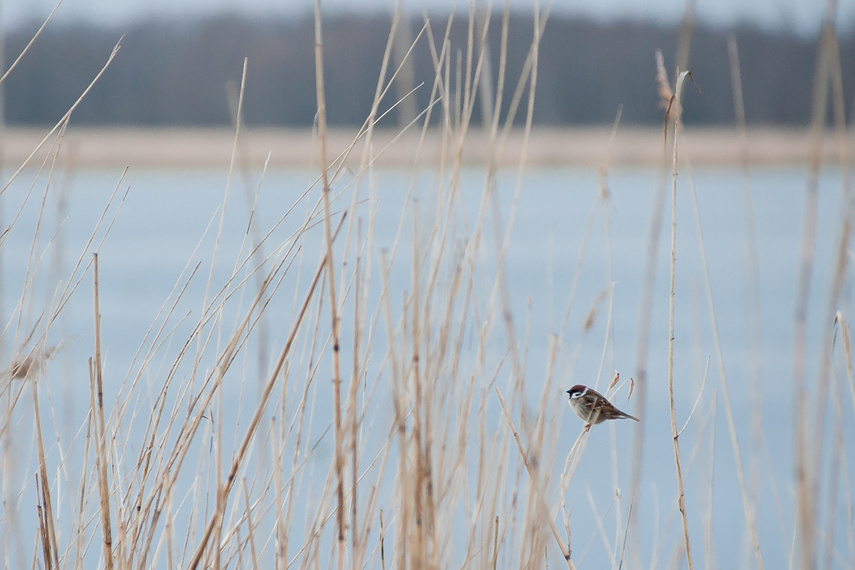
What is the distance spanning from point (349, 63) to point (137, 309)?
59.4 ft

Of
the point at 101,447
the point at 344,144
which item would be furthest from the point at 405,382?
the point at 344,144

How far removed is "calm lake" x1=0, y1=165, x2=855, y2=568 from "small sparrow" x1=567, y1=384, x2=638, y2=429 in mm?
35

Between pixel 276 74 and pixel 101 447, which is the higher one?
pixel 276 74

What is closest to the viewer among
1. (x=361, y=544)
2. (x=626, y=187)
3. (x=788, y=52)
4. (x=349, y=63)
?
(x=361, y=544)

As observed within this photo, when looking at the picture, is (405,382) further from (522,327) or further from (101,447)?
(522,327)

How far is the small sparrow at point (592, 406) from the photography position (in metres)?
1.04

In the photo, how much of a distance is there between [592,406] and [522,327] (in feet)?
11.2

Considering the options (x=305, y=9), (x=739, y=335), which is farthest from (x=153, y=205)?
(x=305, y=9)

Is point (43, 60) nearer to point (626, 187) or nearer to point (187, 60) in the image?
point (187, 60)

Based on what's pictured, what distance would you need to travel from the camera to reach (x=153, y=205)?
1262 centimetres

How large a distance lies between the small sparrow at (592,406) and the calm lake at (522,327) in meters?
0.03

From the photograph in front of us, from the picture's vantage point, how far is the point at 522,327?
454 cm


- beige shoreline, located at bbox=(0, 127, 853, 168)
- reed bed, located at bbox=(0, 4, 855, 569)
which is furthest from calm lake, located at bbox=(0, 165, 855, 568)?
beige shoreline, located at bbox=(0, 127, 853, 168)

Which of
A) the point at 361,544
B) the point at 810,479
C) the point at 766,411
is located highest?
the point at 810,479
